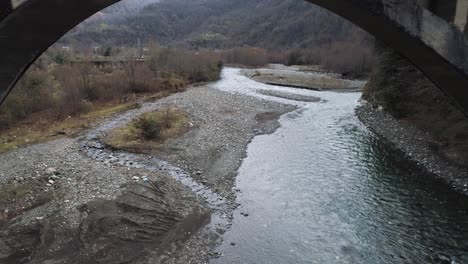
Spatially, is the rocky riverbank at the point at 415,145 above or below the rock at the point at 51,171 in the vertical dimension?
above

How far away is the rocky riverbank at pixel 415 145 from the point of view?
50.7ft

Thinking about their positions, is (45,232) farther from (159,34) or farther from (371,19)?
(159,34)

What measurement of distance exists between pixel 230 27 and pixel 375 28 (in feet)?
552

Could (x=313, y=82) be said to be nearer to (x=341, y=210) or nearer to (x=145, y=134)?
(x=145, y=134)

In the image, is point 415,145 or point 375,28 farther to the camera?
point 415,145

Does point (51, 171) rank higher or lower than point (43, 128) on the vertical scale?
higher

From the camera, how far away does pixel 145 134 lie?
75.2 ft

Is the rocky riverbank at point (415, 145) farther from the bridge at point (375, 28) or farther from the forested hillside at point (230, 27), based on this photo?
the forested hillside at point (230, 27)

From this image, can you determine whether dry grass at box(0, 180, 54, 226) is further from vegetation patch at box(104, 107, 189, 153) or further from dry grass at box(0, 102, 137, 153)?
dry grass at box(0, 102, 137, 153)

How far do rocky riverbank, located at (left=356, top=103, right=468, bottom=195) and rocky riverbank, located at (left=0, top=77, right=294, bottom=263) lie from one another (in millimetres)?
8532

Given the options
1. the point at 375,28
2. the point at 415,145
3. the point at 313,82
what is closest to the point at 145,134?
the point at 415,145

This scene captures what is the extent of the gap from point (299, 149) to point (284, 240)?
1009 centimetres

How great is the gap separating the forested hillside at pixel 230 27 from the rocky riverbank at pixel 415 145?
6878cm

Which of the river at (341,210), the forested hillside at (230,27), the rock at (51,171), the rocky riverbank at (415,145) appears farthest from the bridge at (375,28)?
the forested hillside at (230,27)
